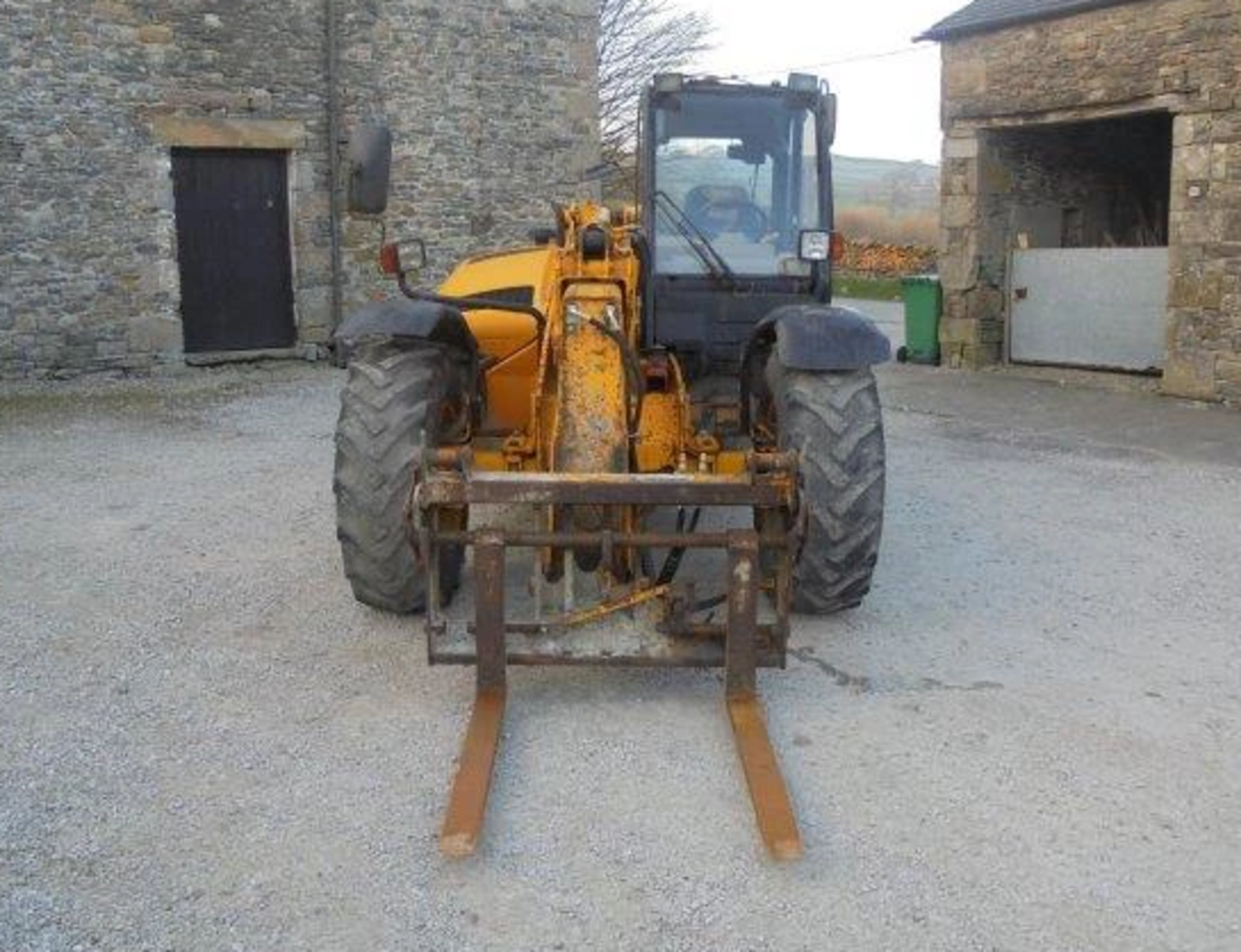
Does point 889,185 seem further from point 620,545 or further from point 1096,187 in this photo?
point 620,545

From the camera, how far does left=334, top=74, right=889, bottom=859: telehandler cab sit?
14.5ft

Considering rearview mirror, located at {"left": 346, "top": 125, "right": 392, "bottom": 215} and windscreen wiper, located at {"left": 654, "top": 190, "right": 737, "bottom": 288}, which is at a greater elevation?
rearview mirror, located at {"left": 346, "top": 125, "right": 392, "bottom": 215}

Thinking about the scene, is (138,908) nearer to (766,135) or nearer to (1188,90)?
(766,135)

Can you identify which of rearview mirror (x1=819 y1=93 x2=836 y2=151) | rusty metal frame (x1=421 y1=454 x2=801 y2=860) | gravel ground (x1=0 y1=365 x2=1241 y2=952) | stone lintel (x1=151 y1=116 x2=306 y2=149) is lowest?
gravel ground (x1=0 y1=365 x2=1241 y2=952)

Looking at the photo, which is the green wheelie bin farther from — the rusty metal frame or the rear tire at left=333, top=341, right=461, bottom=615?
the rusty metal frame

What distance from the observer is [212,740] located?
14.2 ft

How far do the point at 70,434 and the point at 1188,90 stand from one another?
10.5 metres

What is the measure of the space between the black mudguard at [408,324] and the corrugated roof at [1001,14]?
9881 millimetres

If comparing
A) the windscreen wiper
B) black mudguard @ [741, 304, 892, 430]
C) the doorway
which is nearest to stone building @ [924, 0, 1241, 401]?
the doorway

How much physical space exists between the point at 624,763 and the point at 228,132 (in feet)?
37.7

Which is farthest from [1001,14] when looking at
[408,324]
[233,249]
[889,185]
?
[889,185]

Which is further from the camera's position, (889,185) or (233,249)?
(889,185)

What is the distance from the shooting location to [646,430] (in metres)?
5.45

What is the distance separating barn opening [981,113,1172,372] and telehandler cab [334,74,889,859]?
827 centimetres
